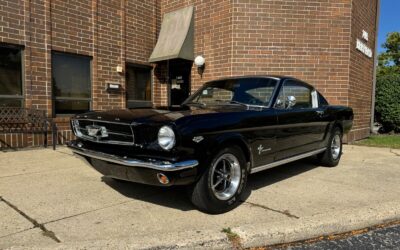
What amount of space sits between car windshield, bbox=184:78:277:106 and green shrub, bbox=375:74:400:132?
886 centimetres

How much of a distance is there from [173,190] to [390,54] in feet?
126

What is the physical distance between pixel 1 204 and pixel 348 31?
27.8 ft

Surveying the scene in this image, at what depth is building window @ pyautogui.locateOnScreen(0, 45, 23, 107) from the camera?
23.4 ft

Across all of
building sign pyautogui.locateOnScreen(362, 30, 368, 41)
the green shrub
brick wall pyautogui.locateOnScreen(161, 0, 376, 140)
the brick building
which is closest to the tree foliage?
the green shrub

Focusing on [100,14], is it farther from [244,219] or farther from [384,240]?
[384,240]

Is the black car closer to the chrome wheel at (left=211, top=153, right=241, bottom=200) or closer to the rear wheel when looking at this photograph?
the chrome wheel at (left=211, top=153, right=241, bottom=200)

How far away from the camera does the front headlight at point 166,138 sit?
3127 mm

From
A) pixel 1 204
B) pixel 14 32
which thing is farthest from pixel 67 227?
pixel 14 32

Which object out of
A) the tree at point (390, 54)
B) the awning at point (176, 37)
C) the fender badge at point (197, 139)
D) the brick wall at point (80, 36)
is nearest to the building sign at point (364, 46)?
the awning at point (176, 37)

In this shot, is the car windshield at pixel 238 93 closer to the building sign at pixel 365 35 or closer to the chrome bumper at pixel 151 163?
the chrome bumper at pixel 151 163

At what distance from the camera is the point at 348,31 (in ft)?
28.7

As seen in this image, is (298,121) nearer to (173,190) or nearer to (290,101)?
(290,101)

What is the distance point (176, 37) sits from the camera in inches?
381

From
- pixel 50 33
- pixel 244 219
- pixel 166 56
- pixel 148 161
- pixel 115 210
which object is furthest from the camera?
pixel 166 56
